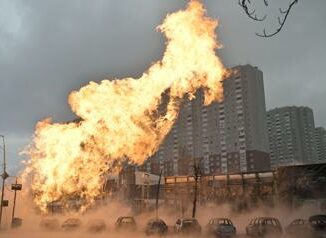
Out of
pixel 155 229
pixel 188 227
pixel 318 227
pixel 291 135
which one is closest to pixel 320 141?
pixel 291 135

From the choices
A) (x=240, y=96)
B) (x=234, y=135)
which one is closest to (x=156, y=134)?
(x=240, y=96)

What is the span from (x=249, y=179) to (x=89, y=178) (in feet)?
99.2

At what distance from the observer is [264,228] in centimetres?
3155

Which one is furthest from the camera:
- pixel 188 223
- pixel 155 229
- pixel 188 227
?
pixel 188 223

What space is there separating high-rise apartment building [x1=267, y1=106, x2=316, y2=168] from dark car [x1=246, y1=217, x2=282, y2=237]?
86.4m

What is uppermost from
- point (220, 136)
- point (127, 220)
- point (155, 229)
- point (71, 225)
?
point (220, 136)

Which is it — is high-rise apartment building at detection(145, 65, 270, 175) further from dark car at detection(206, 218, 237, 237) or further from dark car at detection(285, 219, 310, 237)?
dark car at detection(285, 219, 310, 237)

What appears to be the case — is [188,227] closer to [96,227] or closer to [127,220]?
[127,220]

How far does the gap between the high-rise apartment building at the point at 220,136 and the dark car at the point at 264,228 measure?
27889 mm

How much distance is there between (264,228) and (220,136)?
64.8 m

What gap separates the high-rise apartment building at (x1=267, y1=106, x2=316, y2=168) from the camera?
118062 mm

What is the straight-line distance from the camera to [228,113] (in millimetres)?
83938

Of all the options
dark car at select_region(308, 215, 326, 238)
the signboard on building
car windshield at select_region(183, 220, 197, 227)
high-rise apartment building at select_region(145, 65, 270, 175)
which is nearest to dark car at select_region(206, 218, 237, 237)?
car windshield at select_region(183, 220, 197, 227)

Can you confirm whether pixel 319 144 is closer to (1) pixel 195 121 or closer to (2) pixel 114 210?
(1) pixel 195 121
